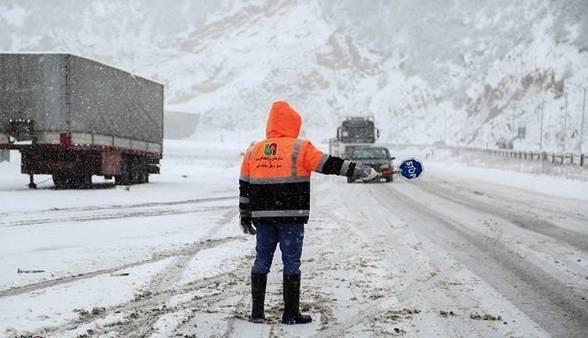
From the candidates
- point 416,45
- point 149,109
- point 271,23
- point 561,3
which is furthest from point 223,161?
point 271,23

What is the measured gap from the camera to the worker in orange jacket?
520 centimetres

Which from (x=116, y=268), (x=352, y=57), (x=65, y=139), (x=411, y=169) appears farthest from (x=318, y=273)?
(x=352, y=57)

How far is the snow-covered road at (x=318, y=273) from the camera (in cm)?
507

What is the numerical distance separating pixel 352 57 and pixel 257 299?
122 meters

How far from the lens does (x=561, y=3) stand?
8100 cm

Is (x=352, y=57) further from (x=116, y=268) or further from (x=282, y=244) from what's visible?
(x=282, y=244)

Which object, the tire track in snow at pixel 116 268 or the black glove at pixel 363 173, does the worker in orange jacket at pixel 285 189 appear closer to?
the black glove at pixel 363 173

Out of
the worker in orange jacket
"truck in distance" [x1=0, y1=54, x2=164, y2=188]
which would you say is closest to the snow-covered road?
the worker in orange jacket

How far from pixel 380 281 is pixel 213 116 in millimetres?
114105

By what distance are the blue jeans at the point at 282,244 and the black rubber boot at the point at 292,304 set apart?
2.7 inches

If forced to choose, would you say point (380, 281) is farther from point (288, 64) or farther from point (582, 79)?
point (288, 64)

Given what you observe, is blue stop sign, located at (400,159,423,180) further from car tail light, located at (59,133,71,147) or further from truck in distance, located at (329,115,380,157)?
truck in distance, located at (329,115,380,157)

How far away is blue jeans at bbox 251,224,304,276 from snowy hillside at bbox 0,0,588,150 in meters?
58.5

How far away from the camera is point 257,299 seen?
17.4 ft
